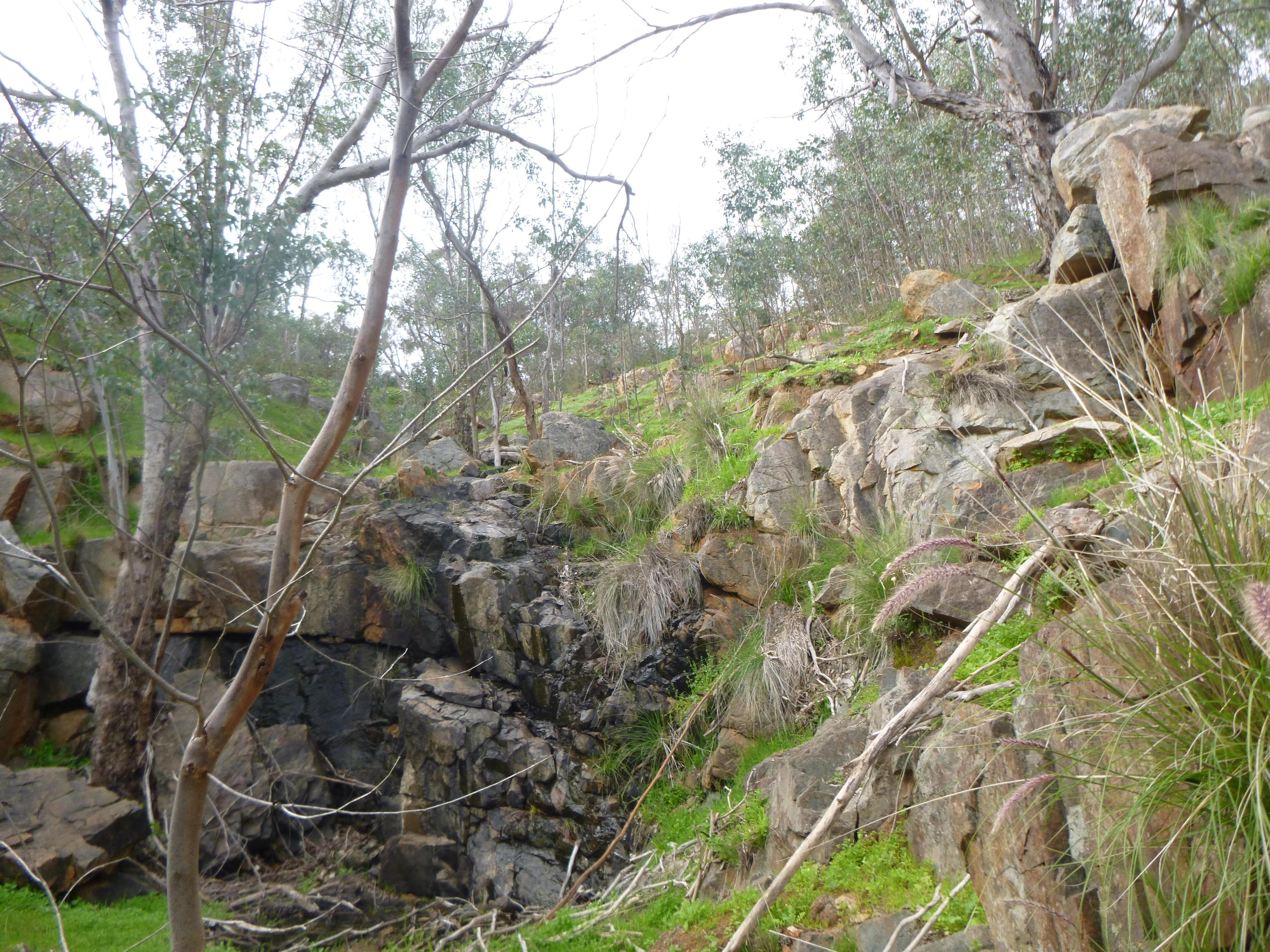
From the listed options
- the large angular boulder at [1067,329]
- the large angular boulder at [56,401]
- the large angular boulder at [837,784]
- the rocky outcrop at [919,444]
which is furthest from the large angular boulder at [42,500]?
the large angular boulder at [1067,329]

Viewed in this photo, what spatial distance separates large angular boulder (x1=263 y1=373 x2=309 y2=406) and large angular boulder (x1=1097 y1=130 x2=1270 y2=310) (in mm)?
15200

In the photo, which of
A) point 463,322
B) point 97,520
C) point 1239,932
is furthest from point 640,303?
point 1239,932

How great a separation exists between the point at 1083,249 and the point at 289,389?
15558mm

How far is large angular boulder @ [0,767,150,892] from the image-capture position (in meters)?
5.42

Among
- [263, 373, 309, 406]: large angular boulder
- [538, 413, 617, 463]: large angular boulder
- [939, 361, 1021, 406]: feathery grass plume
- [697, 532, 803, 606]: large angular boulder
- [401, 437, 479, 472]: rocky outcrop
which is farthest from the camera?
[263, 373, 309, 406]: large angular boulder

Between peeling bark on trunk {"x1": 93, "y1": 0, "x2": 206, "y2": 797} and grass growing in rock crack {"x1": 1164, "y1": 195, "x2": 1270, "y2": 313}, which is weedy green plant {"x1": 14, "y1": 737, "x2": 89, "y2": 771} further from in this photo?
grass growing in rock crack {"x1": 1164, "y1": 195, "x2": 1270, "y2": 313}

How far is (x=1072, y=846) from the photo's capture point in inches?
87.4

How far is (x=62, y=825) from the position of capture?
5.91 metres

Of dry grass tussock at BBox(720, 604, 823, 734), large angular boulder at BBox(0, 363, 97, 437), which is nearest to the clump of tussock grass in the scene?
dry grass tussock at BBox(720, 604, 823, 734)

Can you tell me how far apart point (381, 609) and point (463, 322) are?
7160 millimetres

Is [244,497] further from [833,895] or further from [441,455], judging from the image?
Answer: [833,895]

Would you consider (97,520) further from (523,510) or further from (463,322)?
(463,322)

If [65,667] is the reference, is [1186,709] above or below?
above

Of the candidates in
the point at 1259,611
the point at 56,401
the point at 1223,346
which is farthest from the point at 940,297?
the point at 56,401
